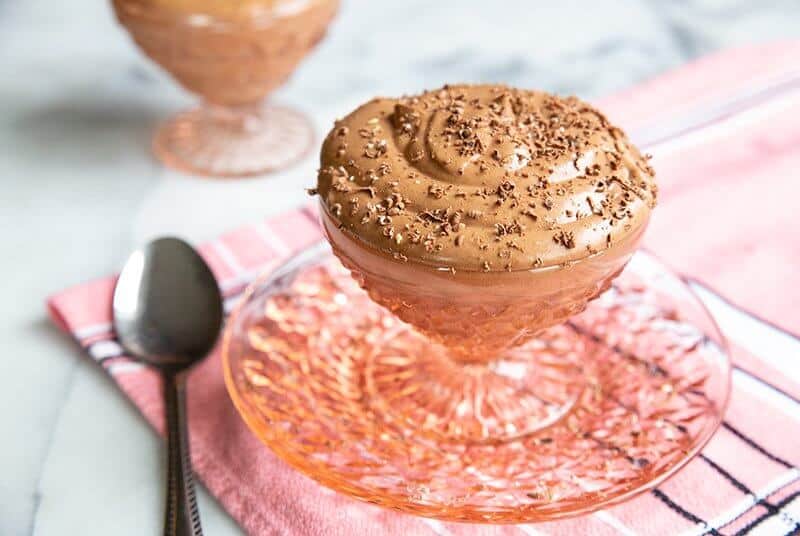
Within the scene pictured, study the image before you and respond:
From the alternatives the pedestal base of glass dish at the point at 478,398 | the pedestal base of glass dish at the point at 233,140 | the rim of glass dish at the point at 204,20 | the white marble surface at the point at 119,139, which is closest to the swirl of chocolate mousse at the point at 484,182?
the pedestal base of glass dish at the point at 478,398

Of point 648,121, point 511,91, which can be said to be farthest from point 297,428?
point 648,121

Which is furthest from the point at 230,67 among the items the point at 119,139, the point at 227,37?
the point at 119,139

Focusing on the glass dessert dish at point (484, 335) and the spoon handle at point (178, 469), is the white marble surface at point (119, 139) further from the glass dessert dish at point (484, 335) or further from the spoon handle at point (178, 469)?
the glass dessert dish at point (484, 335)

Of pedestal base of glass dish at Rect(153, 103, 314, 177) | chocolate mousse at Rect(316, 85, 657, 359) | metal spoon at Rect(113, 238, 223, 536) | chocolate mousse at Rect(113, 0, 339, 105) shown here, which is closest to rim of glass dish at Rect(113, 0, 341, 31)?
chocolate mousse at Rect(113, 0, 339, 105)

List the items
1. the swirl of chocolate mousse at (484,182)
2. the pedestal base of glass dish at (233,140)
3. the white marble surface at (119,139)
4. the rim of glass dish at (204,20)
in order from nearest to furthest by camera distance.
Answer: the swirl of chocolate mousse at (484,182) < the white marble surface at (119,139) < the rim of glass dish at (204,20) < the pedestal base of glass dish at (233,140)

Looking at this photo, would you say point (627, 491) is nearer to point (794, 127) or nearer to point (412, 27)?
point (794, 127)

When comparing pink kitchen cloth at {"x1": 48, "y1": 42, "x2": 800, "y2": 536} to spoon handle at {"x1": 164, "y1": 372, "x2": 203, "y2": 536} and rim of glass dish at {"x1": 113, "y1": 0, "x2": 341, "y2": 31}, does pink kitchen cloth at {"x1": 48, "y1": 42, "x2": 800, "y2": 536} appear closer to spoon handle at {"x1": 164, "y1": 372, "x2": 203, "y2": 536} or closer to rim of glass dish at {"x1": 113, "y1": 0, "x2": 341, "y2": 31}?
spoon handle at {"x1": 164, "y1": 372, "x2": 203, "y2": 536}

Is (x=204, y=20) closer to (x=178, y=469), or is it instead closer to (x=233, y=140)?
(x=233, y=140)
